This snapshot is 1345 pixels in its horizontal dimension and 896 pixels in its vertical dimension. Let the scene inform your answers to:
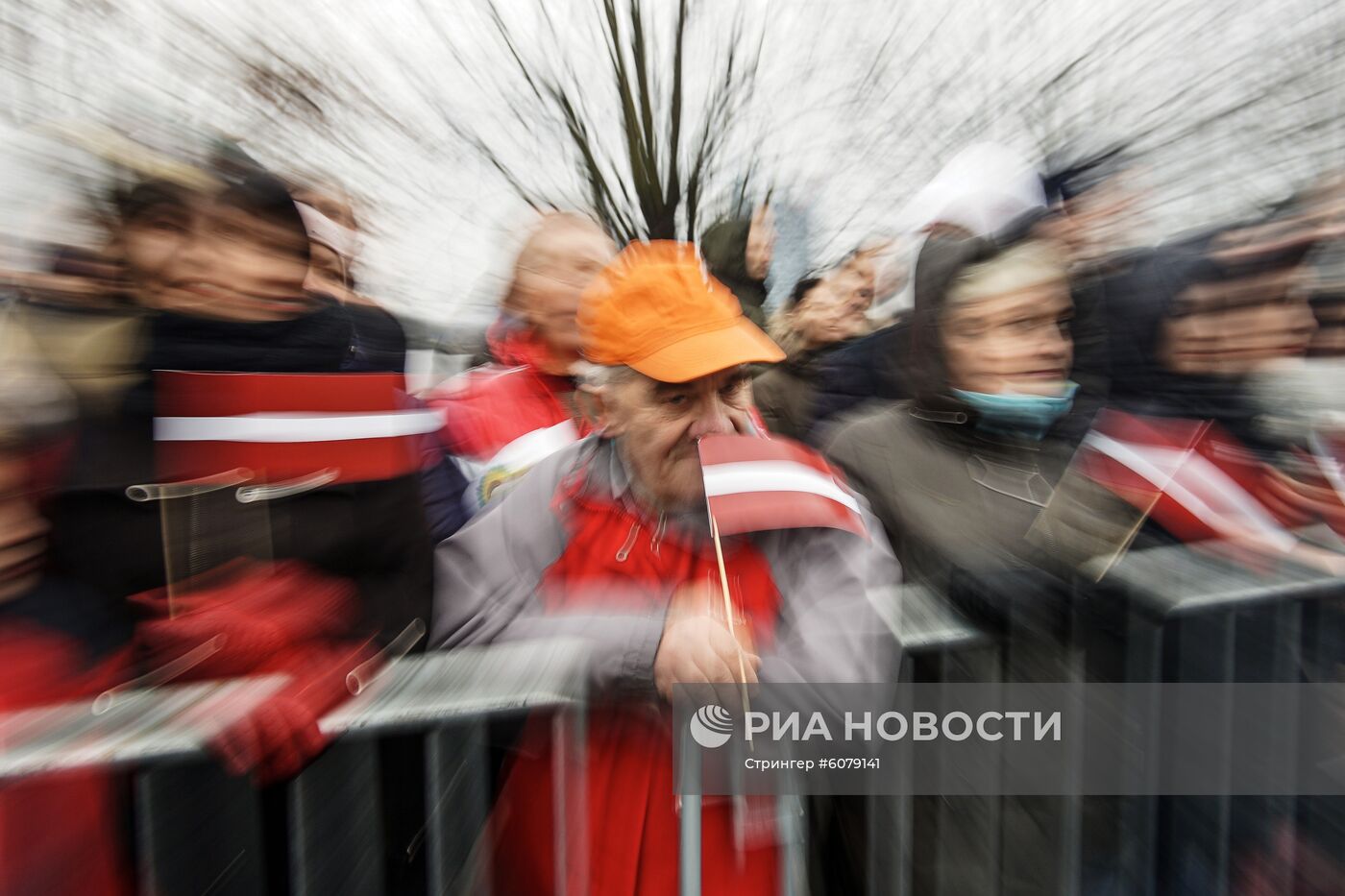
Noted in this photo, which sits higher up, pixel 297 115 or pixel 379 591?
pixel 297 115

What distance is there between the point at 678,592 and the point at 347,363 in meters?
0.58

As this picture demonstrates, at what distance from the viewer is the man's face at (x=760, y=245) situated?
2014mm

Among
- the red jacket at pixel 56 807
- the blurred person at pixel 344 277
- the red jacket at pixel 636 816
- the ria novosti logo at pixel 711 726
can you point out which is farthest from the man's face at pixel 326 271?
the ria novosti logo at pixel 711 726

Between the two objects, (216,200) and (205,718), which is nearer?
(205,718)

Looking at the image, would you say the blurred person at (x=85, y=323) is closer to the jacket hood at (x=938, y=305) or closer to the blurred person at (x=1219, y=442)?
the jacket hood at (x=938, y=305)

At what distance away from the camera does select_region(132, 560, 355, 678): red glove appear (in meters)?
0.82

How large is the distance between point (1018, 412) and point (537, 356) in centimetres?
121

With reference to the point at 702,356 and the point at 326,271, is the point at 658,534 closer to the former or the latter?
the point at 702,356

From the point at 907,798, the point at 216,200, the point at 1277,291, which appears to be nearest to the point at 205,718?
the point at 216,200

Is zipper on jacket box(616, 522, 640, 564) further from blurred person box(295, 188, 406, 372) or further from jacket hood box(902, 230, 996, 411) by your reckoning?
jacket hood box(902, 230, 996, 411)

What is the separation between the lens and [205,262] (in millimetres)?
849

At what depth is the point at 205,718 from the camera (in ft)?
2.33

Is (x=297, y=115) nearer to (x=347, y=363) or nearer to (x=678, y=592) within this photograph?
(x=347, y=363)

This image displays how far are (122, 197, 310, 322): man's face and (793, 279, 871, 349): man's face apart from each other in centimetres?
172
